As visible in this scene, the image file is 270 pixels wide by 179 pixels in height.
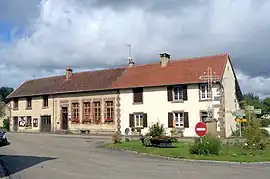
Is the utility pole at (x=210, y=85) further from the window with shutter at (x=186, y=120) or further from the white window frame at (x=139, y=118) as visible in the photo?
the white window frame at (x=139, y=118)

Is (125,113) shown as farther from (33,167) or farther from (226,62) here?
(33,167)

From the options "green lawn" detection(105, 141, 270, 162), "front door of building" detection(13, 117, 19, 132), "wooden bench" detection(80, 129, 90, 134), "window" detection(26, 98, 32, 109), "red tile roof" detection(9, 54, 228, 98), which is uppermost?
"red tile roof" detection(9, 54, 228, 98)

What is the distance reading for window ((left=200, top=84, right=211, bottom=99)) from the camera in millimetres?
36031

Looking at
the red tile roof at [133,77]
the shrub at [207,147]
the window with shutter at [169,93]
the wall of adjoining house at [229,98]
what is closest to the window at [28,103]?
the red tile roof at [133,77]

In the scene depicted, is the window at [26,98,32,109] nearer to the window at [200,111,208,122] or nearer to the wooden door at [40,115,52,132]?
the wooden door at [40,115,52,132]

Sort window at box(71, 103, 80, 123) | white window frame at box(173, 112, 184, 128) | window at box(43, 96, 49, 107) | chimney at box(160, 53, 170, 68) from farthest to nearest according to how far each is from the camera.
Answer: window at box(43, 96, 49, 107)
window at box(71, 103, 80, 123)
chimney at box(160, 53, 170, 68)
white window frame at box(173, 112, 184, 128)

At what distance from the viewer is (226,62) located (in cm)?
3828

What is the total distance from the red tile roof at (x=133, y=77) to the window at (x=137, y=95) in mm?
589

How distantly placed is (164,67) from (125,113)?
6.86m

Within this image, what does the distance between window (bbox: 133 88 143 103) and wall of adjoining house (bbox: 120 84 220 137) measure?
372 millimetres

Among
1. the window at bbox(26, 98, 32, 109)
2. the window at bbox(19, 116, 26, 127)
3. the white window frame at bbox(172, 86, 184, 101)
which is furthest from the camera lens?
the window at bbox(19, 116, 26, 127)

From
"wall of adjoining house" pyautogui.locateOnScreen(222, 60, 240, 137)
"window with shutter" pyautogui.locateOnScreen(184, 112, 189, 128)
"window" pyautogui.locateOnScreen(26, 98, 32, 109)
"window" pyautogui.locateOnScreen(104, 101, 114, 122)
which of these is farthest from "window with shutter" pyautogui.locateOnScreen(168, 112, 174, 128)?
"window" pyautogui.locateOnScreen(26, 98, 32, 109)

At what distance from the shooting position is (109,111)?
42.0 m

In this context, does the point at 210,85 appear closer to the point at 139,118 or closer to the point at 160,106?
the point at 160,106
